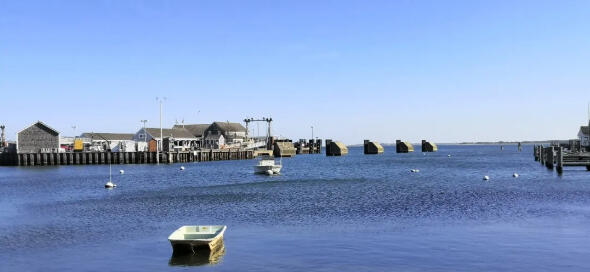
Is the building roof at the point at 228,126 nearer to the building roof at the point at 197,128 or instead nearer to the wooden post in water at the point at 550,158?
the building roof at the point at 197,128

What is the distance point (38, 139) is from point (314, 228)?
102 metres

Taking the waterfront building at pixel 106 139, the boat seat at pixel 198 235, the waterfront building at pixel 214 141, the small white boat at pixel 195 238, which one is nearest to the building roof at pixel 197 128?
the waterfront building at pixel 214 141

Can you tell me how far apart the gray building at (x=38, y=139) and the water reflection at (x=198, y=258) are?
104487mm

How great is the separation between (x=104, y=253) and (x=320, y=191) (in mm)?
32115

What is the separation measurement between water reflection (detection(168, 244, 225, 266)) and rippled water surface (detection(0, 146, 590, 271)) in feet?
0.16

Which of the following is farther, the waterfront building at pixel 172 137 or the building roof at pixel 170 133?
the building roof at pixel 170 133

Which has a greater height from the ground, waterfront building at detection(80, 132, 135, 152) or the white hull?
waterfront building at detection(80, 132, 135, 152)

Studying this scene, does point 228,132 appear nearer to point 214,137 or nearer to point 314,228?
point 214,137

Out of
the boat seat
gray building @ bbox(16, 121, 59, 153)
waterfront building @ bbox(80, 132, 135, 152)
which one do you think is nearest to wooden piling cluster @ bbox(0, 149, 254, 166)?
gray building @ bbox(16, 121, 59, 153)

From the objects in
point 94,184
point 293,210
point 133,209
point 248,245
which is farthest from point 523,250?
point 94,184

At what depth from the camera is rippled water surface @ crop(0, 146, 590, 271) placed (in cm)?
2295

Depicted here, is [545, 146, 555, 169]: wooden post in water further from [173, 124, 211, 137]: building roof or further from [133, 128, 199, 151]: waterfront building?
[173, 124, 211, 137]: building roof

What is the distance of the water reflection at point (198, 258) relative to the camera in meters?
22.9

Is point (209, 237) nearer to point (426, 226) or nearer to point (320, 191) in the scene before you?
point (426, 226)
